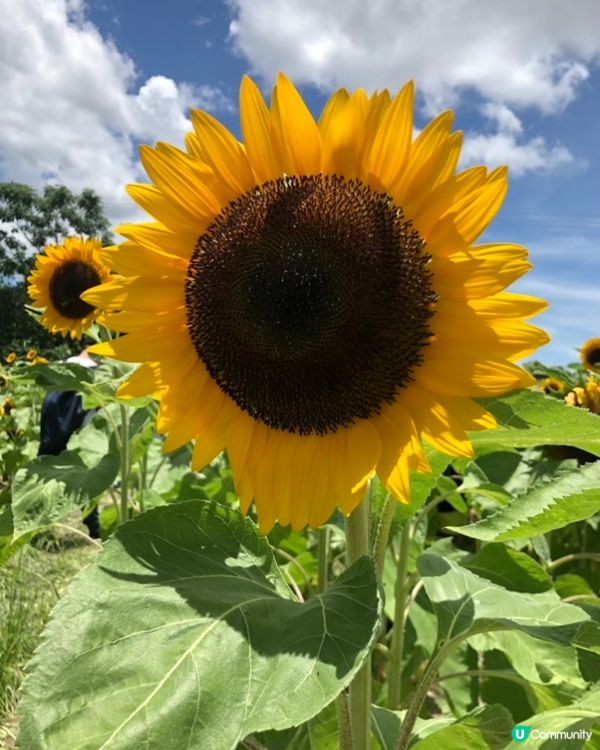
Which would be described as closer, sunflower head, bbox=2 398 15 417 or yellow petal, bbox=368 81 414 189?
yellow petal, bbox=368 81 414 189

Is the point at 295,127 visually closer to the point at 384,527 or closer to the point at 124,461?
the point at 384,527

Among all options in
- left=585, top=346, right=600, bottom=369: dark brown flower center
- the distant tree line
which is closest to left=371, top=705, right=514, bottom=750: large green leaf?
left=585, top=346, right=600, bottom=369: dark brown flower center

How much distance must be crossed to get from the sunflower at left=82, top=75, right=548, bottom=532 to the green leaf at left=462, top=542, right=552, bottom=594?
2.74ft

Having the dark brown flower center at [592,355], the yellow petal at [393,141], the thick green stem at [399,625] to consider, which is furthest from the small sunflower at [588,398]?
the dark brown flower center at [592,355]

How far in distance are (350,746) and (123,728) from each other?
52 cm

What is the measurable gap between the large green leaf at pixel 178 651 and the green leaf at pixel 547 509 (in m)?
0.28

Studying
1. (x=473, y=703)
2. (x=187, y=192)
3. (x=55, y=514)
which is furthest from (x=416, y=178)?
(x=473, y=703)

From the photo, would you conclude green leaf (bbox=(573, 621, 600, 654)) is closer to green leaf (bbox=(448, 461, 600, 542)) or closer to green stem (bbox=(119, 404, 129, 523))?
green leaf (bbox=(448, 461, 600, 542))

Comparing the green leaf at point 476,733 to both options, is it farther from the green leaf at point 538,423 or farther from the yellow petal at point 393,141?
the yellow petal at point 393,141

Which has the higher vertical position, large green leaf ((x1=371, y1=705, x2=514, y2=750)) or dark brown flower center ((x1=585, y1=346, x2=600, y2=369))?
dark brown flower center ((x1=585, y1=346, x2=600, y2=369))

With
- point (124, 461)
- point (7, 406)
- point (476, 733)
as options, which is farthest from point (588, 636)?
point (7, 406)

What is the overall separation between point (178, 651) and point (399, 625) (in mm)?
1255

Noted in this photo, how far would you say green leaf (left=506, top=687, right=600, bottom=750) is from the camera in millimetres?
1097

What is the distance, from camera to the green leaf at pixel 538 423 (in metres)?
1.15
